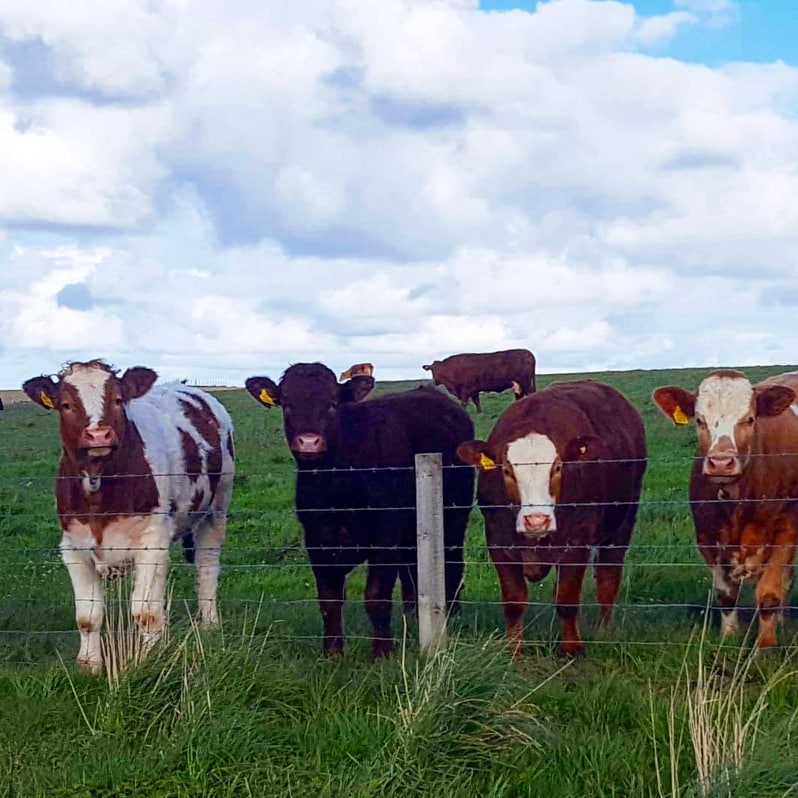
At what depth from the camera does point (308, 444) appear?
8078mm

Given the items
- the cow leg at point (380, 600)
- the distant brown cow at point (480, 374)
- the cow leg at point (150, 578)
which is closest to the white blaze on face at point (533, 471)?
the cow leg at point (380, 600)

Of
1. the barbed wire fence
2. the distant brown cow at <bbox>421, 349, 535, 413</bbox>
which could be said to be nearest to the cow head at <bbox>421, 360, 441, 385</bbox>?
the distant brown cow at <bbox>421, 349, 535, 413</bbox>

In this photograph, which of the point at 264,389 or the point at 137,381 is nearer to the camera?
the point at 137,381

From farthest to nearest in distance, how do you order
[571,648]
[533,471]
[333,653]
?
[533,471]
[333,653]
[571,648]

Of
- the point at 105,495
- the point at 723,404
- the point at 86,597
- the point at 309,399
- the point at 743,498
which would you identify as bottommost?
the point at 86,597

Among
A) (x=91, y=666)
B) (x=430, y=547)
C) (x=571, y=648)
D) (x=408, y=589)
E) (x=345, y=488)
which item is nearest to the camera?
(x=430, y=547)

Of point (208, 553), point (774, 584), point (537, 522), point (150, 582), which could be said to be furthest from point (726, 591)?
point (208, 553)

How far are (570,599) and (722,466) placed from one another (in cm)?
128

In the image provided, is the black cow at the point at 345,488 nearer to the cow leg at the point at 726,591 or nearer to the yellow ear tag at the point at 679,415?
the yellow ear tag at the point at 679,415

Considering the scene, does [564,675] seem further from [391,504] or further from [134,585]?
[134,585]

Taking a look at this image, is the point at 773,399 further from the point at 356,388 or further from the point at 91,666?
the point at 91,666

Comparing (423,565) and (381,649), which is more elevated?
(423,565)

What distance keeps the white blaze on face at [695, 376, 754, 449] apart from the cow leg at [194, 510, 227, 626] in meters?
3.92

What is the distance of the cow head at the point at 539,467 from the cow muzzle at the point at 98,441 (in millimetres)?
2307
